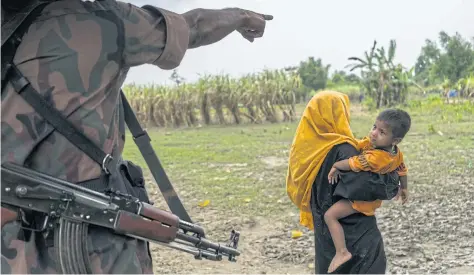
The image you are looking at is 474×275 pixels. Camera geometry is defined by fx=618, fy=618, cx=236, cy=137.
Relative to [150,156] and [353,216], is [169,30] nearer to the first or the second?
[150,156]

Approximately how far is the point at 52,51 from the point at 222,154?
8.14 m

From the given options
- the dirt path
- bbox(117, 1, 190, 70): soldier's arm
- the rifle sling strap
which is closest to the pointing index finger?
bbox(117, 1, 190, 70): soldier's arm

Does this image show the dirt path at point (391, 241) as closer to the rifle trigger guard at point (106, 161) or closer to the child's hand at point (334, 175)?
the child's hand at point (334, 175)

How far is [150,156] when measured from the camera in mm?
1904

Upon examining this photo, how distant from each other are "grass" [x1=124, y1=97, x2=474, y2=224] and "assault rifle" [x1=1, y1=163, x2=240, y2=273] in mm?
4083

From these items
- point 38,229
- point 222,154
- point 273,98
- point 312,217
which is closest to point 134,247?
point 38,229

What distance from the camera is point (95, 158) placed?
1.61 meters

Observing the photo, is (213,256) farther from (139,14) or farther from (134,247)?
(139,14)

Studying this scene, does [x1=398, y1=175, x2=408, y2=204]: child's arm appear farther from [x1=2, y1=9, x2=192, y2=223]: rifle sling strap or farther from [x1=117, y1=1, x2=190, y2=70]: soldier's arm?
[x1=2, y1=9, x2=192, y2=223]: rifle sling strap

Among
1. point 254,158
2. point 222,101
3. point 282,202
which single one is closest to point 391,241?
point 282,202

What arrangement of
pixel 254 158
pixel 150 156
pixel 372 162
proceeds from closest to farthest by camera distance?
pixel 150 156, pixel 372 162, pixel 254 158

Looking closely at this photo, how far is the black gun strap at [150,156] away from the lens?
74.2 inches

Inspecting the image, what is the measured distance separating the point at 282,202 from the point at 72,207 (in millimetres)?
4685

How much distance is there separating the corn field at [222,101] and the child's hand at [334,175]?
40.9 ft
